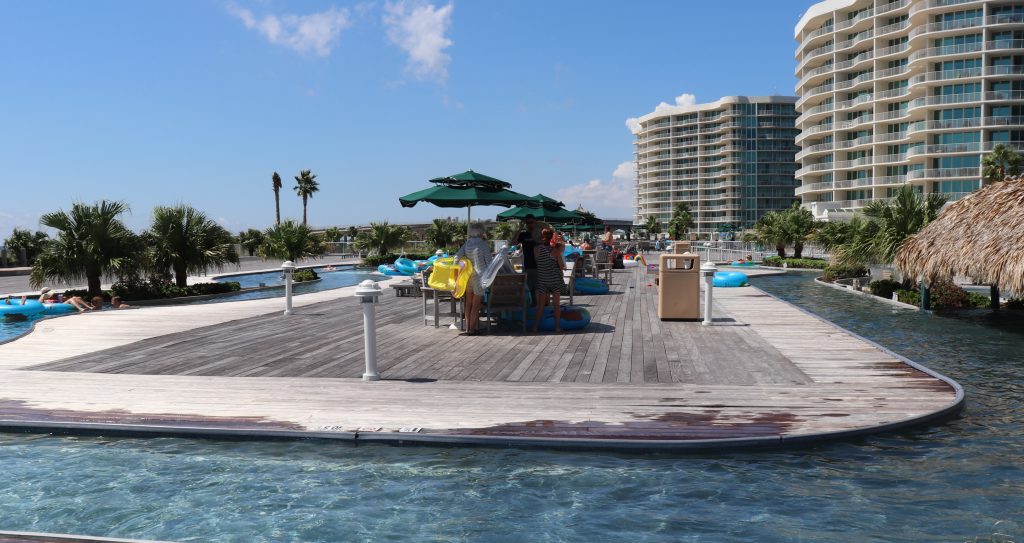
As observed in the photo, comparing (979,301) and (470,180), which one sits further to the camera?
(979,301)

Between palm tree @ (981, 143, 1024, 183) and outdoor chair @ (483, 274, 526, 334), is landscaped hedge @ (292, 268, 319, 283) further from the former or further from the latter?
palm tree @ (981, 143, 1024, 183)

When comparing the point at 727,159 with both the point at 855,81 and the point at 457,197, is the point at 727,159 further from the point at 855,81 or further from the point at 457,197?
the point at 457,197

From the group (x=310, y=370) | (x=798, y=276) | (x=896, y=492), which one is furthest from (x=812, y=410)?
(x=798, y=276)

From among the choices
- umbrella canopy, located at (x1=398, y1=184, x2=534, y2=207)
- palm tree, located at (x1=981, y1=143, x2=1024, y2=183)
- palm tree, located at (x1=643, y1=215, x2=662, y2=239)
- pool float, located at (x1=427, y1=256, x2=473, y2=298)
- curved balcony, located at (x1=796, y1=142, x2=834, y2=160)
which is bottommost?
pool float, located at (x1=427, y1=256, x2=473, y2=298)

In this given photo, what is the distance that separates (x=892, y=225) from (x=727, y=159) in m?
104

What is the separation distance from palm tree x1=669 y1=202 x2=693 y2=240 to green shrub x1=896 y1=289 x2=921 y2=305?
93.6 metres

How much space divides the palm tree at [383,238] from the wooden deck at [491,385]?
3719 cm

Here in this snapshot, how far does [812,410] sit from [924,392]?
4.88 ft

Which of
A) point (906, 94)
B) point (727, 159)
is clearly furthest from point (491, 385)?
point (727, 159)

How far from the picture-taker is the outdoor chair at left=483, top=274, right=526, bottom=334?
9797 millimetres

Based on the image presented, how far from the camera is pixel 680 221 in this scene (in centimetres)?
11819

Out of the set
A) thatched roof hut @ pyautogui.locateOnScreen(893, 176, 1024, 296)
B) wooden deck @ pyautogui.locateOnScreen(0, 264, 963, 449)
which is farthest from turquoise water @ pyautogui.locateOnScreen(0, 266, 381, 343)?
thatched roof hut @ pyautogui.locateOnScreen(893, 176, 1024, 296)

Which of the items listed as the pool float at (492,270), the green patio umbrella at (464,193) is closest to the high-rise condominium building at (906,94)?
the green patio umbrella at (464,193)

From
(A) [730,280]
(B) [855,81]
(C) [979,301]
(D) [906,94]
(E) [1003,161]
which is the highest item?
(B) [855,81]
